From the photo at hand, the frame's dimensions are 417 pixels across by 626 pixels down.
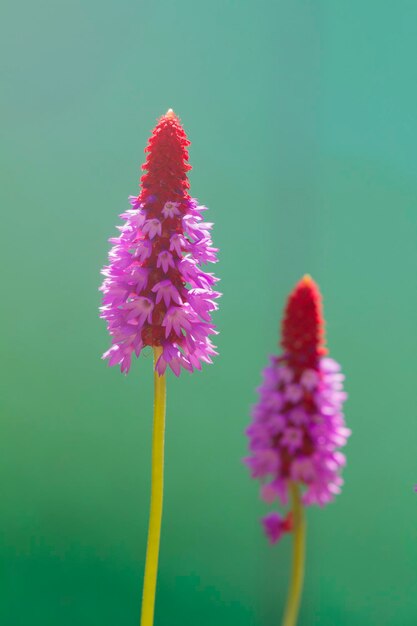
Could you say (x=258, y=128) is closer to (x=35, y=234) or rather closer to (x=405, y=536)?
(x=35, y=234)

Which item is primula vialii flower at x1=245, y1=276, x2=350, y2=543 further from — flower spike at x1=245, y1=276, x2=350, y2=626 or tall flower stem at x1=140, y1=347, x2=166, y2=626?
tall flower stem at x1=140, y1=347, x2=166, y2=626

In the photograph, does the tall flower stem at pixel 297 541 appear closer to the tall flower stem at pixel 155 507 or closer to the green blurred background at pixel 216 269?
the tall flower stem at pixel 155 507

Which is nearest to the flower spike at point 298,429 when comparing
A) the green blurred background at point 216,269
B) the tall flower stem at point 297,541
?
the tall flower stem at point 297,541

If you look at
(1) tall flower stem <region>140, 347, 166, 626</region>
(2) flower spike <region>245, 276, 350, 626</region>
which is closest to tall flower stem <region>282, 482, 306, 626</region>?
(2) flower spike <region>245, 276, 350, 626</region>

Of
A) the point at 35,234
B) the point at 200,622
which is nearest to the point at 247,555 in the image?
the point at 200,622

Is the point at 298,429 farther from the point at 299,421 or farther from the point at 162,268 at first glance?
the point at 162,268
